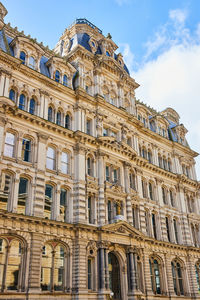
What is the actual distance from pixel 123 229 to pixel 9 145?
45.3ft

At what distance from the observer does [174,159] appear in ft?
156

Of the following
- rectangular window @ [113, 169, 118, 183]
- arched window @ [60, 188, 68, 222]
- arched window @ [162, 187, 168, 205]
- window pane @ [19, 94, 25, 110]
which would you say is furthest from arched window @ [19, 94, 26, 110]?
arched window @ [162, 187, 168, 205]

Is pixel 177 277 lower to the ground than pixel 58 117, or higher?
lower

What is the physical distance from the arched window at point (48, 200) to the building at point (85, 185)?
9 centimetres

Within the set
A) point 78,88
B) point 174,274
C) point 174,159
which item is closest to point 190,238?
point 174,274

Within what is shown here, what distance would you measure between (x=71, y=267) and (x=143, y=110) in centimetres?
2603

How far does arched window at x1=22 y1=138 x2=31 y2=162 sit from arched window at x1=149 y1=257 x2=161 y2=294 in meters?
17.9

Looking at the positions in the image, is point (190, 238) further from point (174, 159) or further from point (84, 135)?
point (84, 135)

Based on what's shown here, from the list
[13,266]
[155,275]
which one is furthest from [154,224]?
[13,266]

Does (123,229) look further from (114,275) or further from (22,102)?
(22,102)

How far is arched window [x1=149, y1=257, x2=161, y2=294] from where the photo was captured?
1367 inches

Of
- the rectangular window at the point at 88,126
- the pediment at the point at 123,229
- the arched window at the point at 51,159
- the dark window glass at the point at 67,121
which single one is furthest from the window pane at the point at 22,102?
the pediment at the point at 123,229

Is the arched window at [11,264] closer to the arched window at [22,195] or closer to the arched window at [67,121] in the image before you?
the arched window at [22,195]

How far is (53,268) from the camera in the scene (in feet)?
86.4
